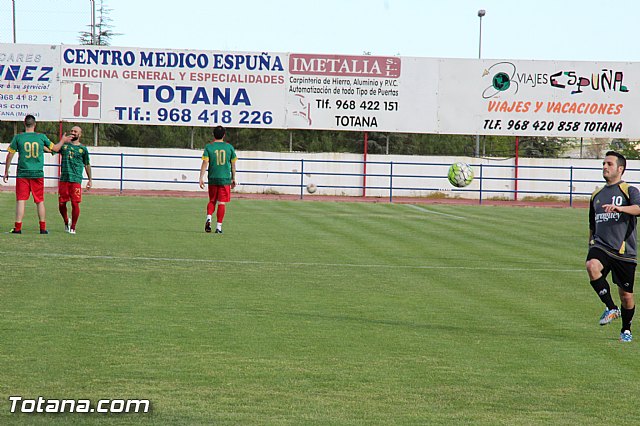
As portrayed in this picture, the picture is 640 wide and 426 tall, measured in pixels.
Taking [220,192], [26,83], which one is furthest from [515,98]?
[220,192]

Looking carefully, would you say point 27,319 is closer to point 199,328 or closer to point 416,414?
point 199,328

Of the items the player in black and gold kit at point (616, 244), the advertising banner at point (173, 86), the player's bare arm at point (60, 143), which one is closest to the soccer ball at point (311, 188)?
the advertising banner at point (173, 86)

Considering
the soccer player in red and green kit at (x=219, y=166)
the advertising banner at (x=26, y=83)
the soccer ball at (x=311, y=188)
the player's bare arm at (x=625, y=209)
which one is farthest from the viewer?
the soccer ball at (x=311, y=188)

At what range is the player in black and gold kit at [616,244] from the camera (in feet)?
29.4

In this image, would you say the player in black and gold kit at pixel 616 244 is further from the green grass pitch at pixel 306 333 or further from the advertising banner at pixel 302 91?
the advertising banner at pixel 302 91

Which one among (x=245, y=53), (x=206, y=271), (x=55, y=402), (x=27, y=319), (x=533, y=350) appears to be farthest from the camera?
(x=245, y=53)

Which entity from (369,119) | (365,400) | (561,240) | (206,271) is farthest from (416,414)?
(369,119)

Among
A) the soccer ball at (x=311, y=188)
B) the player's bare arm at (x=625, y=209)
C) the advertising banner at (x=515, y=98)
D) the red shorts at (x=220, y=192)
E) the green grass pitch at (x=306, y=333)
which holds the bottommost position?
the green grass pitch at (x=306, y=333)

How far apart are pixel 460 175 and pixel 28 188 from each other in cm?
2134

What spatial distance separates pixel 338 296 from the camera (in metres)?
11.3

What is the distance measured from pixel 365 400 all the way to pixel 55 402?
1.95 m

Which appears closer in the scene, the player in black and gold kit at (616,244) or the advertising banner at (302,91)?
the player in black and gold kit at (616,244)

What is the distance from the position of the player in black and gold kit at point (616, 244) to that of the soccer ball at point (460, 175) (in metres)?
26.5

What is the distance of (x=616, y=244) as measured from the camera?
29.7 feet
